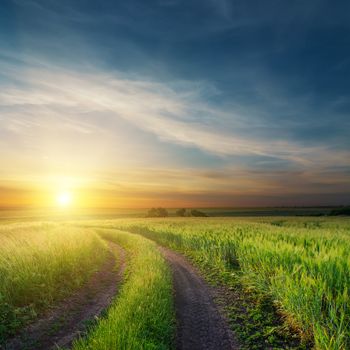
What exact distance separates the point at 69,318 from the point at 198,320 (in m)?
4.15

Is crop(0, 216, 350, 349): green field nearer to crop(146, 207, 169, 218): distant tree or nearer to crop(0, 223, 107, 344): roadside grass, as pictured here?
crop(0, 223, 107, 344): roadside grass

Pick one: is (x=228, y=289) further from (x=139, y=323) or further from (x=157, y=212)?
(x=157, y=212)

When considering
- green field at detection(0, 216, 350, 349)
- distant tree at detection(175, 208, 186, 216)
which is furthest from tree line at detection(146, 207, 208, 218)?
green field at detection(0, 216, 350, 349)

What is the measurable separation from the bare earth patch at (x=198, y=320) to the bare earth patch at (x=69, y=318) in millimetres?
2648

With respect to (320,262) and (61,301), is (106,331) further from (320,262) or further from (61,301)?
(320,262)

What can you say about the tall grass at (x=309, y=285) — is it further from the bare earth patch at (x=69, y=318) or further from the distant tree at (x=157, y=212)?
the distant tree at (x=157, y=212)

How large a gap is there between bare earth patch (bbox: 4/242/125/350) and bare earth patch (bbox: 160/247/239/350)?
2.65m

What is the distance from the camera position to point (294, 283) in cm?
926

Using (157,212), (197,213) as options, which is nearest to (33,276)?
(197,213)

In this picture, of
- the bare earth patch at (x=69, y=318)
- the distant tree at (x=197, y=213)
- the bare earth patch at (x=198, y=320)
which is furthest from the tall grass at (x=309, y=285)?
the distant tree at (x=197, y=213)

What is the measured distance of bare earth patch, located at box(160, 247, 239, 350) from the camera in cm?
795

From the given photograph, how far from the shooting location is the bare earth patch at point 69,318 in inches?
330

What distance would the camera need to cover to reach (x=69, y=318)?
10.1m

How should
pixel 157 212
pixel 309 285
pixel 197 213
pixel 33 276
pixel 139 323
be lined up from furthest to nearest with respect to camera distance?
pixel 157 212 → pixel 197 213 → pixel 33 276 → pixel 309 285 → pixel 139 323
